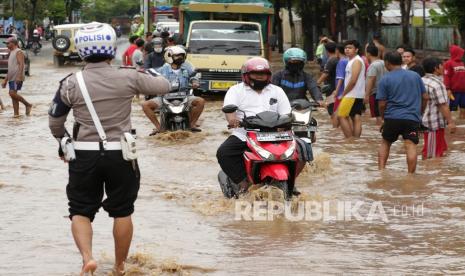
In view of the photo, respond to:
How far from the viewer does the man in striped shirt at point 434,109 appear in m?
13.2

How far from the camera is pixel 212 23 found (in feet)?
86.2

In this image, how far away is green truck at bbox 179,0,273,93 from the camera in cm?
2461

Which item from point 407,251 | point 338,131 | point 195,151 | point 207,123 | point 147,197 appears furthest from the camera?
point 207,123

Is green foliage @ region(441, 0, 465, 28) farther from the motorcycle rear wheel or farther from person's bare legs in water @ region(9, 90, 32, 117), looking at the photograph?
the motorcycle rear wheel

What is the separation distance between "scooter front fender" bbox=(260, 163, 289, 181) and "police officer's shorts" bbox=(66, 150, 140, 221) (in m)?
2.84

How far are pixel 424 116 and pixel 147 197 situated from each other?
4.09 metres

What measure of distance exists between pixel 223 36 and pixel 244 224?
54.8 ft

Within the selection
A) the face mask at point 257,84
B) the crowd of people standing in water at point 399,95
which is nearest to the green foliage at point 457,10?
the crowd of people standing in water at point 399,95

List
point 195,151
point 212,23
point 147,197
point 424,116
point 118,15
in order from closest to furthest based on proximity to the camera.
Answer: point 147,197, point 424,116, point 195,151, point 212,23, point 118,15

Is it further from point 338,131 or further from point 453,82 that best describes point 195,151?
point 453,82

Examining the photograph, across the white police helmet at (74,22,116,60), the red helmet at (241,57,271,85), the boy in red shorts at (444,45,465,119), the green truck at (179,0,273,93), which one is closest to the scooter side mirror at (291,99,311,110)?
the red helmet at (241,57,271,85)

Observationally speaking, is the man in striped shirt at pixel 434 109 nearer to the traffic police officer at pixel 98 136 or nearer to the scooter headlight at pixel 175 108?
the scooter headlight at pixel 175 108

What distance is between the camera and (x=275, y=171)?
9633mm

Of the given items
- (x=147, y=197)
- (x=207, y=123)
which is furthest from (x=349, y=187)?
(x=207, y=123)
